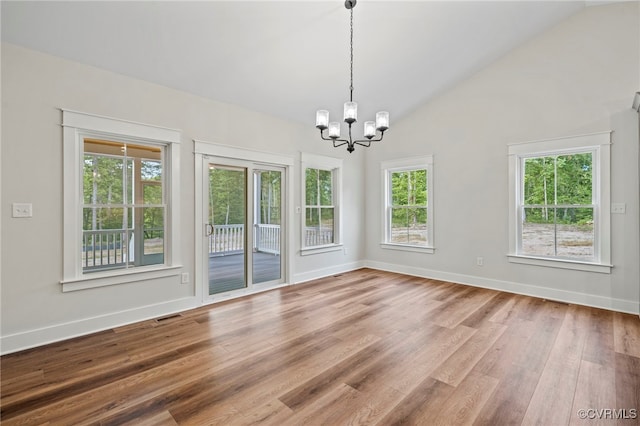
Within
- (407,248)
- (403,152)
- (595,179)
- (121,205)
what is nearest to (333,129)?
(121,205)

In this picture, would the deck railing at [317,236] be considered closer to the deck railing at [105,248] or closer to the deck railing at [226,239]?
the deck railing at [226,239]

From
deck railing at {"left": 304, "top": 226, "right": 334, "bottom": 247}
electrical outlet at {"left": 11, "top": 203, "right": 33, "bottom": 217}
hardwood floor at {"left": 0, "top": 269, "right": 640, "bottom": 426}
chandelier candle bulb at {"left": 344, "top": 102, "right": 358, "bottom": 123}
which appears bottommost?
hardwood floor at {"left": 0, "top": 269, "right": 640, "bottom": 426}

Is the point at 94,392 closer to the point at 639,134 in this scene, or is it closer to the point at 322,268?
the point at 322,268

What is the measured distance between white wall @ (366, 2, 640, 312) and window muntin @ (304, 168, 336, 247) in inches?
51.6

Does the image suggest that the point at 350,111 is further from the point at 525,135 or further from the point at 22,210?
the point at 22,210

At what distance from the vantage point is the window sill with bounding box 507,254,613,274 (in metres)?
3.88

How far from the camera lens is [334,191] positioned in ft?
19.7

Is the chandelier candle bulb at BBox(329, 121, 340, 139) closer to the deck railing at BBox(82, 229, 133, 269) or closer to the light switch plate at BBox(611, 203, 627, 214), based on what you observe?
the deck railing at BBox(82, 229, 133, 269)

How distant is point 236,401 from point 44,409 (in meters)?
1.24

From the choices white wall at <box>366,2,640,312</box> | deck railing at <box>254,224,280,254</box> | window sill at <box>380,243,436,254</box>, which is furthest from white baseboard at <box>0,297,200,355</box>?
white wall at <box>366,2,640,312</box>

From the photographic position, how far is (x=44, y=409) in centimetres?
197

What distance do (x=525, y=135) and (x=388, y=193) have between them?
98.6 inches

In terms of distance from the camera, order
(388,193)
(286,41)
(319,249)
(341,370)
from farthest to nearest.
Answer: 1. (388,193)
2. (319,249)
3. (286,41)
4. (341,370)

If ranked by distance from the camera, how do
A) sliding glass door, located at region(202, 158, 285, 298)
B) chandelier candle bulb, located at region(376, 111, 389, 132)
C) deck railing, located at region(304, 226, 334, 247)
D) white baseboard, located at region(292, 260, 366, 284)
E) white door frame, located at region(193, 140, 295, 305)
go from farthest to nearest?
deck railing, located at region(304, 226, 334, 247) < white baseboard, located at region(292, 260, 366, 284) < sliding glass door, located at region(202, 158, 285, 298) < white door frame, located at region(193, 140, 295, 305) < chandelier candle bulb, located at region(376, 111, 389, 132)
